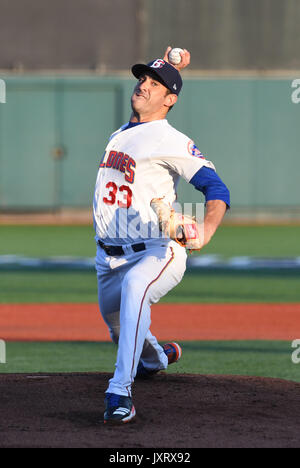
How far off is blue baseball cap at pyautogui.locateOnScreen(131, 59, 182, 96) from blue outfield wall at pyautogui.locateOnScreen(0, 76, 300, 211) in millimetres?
17293

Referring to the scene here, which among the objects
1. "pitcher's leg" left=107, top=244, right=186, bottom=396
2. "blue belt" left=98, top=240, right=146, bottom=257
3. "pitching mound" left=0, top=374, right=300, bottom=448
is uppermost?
"blue belt" left=98, top=240, right=146, bottom=257

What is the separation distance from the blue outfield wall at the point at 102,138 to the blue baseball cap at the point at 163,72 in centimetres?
1729

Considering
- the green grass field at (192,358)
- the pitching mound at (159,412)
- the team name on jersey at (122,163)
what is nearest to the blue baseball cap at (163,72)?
the team name on jersey at (122,163)

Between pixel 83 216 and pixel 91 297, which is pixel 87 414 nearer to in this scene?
pixel 91 297

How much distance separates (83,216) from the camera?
22188mm

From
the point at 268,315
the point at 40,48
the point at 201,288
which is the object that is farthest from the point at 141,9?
the point at 268,315

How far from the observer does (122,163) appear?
4.73 meters

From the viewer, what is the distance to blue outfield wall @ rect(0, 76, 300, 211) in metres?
22.2

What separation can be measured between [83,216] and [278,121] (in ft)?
18.7

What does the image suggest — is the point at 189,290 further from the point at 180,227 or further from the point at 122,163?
the point at 180,227

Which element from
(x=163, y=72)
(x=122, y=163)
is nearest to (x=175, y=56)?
(x=163, y=72)

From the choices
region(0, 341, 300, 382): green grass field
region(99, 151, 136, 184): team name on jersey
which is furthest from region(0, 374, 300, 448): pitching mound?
region(99, 151, 136, 184): team name on jersey

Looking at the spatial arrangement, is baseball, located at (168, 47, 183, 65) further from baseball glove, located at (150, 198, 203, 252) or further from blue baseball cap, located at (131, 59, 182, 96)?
baseball glove, located at (150, 198, 203, 252)

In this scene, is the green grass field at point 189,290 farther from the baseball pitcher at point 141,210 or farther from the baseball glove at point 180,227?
the baseball glove at point 180,227
